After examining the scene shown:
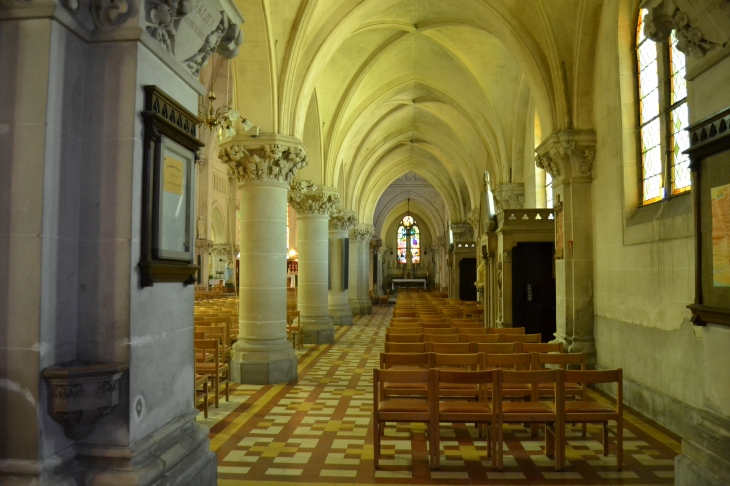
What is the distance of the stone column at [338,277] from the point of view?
1916cm

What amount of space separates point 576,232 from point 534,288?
315 cm

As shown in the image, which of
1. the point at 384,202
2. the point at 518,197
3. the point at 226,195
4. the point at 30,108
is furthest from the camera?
the point at 384,202

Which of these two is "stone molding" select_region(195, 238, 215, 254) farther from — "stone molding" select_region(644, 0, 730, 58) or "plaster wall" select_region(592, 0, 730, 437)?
"stone molding" select_region(644, 0, 730, 58)

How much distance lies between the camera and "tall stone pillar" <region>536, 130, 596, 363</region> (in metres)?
9.16

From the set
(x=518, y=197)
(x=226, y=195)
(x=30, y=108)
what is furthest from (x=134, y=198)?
(x=226, y=195)

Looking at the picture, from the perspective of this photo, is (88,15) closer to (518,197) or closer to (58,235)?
(58,235)

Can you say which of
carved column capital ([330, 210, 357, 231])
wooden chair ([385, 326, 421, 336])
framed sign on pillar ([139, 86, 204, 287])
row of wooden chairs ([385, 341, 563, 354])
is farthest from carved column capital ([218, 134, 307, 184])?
carved column capital ([330, 210, 357, 231])

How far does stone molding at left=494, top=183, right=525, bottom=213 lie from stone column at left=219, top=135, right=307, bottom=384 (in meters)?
8.24

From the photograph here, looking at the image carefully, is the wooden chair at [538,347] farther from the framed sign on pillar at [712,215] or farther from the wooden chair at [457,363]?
the framed sign on pillar at [712,215]

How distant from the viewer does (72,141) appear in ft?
10.6

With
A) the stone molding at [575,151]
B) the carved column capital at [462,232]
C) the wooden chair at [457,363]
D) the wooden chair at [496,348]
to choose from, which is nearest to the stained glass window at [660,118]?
Answer: the stone molding at [575,151]

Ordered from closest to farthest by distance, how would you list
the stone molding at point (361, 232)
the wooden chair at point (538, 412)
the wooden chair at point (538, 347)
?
the wooden chair at point (538, 412), the wooden chair at point (538, 347), the stone molding at point (361, 232)

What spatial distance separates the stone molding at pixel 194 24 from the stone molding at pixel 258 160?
4.90 metres

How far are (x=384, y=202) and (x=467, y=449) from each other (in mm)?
38982
